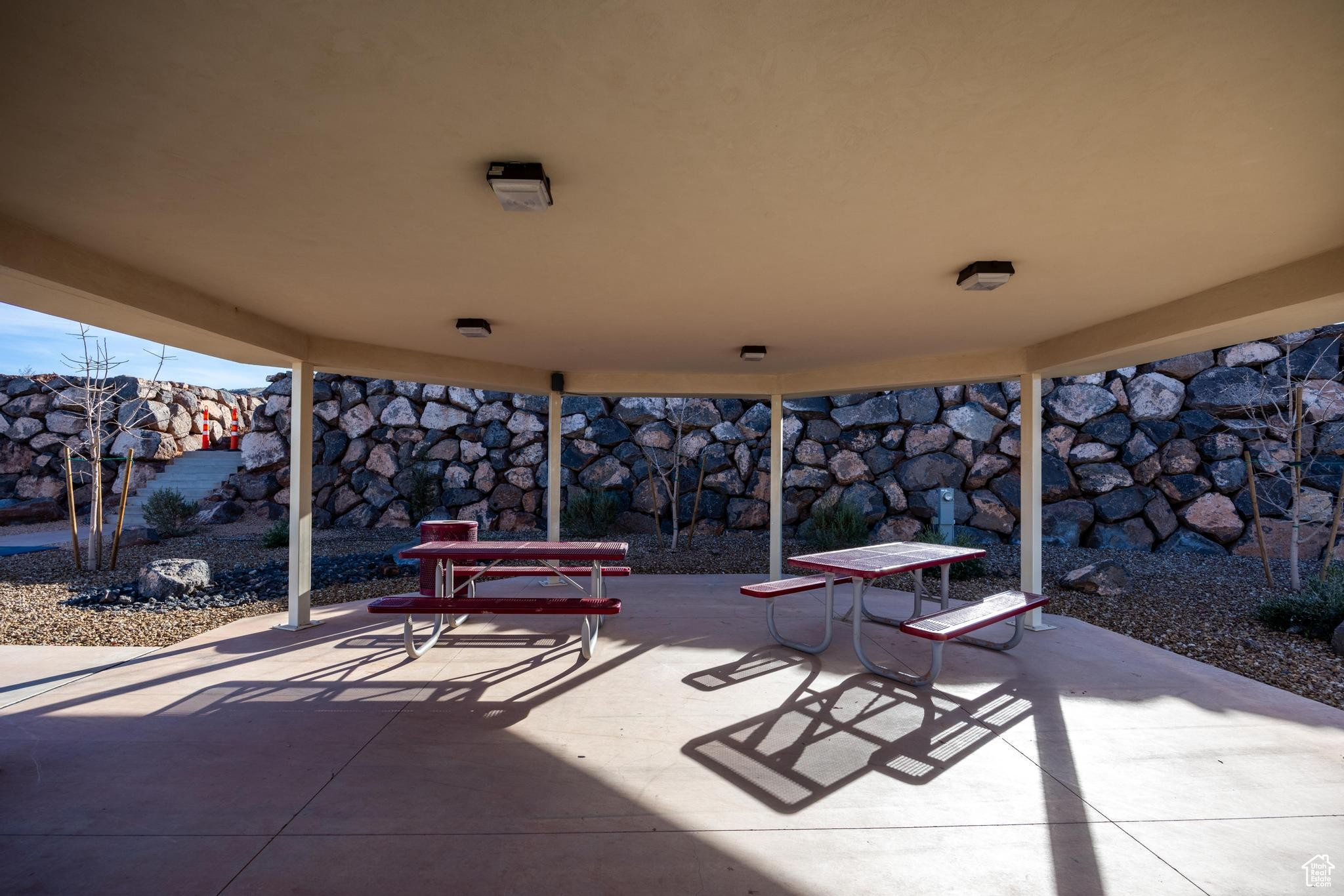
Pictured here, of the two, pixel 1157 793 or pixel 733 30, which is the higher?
pixel 733 30

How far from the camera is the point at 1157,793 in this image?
2.51m

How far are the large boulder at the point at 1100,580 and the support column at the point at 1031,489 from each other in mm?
1330

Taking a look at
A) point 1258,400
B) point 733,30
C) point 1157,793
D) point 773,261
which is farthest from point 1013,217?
point 1258,400

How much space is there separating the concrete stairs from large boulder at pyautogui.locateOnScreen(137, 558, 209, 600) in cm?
488

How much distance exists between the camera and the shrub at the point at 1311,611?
450cm

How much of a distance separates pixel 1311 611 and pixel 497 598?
588 cm

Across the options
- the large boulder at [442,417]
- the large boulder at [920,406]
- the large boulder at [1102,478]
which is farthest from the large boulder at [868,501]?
the large boulder at [442,417]

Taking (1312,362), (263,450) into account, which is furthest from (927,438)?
(263,450)

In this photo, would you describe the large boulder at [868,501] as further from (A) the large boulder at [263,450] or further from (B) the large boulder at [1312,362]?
(A) the large boulder at [263,450]

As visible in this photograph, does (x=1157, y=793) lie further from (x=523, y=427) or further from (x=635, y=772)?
(x=523, y=427)

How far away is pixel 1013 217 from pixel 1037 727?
2.44 meters

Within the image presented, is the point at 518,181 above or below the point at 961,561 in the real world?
above

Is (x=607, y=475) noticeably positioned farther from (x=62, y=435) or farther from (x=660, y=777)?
(x=62, y=435)

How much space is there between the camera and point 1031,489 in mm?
5234
